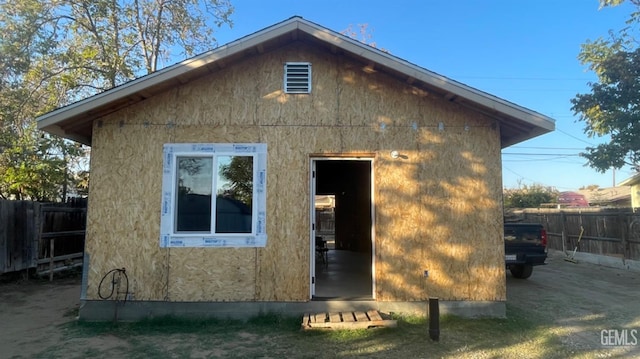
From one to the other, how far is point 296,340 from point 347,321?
0.83 metres

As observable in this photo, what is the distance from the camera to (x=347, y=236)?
1591cm

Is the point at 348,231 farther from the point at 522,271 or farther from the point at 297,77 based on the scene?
the point at 297,77

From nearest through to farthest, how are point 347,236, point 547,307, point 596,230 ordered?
point 547,307 < point 596,230 < point 347,236

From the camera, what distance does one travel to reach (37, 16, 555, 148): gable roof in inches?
248

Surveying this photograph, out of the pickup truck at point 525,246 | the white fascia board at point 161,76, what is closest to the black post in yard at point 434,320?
the white fascia board at point 161,76

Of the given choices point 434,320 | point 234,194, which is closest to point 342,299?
point 434,320

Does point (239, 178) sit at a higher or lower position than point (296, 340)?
higher

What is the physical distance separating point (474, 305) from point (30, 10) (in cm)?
1661

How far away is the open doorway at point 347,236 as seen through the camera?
7652mm

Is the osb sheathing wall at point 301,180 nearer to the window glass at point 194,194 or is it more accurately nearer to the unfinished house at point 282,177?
the unfinished house at point 282,177

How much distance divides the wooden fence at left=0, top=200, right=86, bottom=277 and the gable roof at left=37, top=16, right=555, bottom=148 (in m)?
4.98

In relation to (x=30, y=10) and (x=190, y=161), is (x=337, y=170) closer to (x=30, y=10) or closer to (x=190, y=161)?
(x=190, y=161)

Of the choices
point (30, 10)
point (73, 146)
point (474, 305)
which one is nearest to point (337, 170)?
point (474, 305)

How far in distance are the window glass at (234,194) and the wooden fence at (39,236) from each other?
6.81 meters
